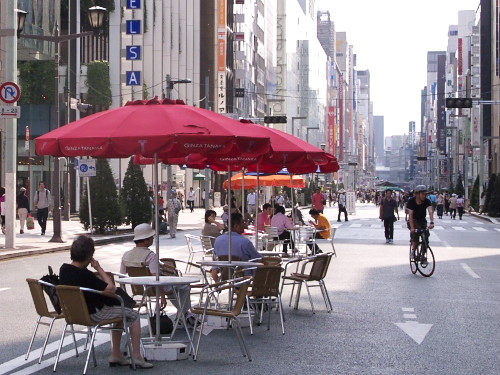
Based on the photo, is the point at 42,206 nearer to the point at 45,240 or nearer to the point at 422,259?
the point at 45,240

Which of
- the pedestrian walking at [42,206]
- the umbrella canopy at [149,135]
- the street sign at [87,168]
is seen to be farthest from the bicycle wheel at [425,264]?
the pedestrian walking at [42,206]

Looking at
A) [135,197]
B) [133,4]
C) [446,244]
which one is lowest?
[446,244]

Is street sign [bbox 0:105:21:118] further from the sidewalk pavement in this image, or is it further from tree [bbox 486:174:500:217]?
tree [bbox 486:174:500:217]

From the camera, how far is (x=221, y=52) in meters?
90.7

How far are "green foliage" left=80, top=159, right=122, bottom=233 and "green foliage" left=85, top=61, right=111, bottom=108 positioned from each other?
2584 centimetres

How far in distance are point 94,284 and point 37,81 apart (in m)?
49.5

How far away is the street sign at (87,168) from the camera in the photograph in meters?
33.0

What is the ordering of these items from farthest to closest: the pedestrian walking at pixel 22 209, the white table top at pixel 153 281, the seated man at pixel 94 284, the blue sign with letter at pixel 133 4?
the blue sign with letter at pixel 133 4
the pedestrian walking at pixel 22 209
the white table top at pixel 153 281
the seated man at pixel 94 284

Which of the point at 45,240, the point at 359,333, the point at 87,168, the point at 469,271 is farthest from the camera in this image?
the point at 87,168

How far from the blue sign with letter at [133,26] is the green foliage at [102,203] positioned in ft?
82.5

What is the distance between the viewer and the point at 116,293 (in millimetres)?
9336

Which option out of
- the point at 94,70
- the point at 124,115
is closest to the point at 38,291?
the point at 124,115

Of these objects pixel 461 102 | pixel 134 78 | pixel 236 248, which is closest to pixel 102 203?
pixel 461 102

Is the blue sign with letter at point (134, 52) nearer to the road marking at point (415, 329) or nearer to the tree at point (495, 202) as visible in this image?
the tree at point (495, 202)
